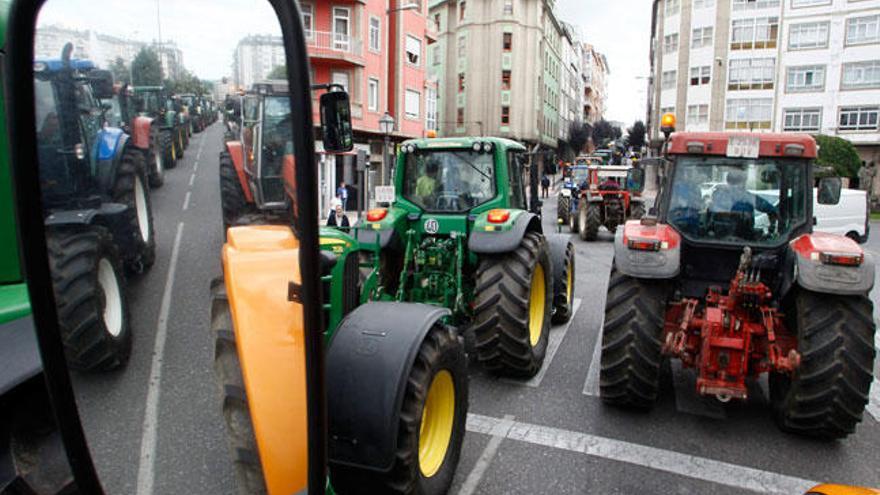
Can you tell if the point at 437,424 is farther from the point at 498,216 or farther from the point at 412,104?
the point at 412,104

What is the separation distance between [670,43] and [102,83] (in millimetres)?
45459

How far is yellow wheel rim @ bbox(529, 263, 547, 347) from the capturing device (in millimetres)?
5918

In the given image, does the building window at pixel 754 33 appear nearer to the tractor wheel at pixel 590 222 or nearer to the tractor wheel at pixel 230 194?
the tractor wheel at pixel 590 222

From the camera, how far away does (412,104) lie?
29.7 m

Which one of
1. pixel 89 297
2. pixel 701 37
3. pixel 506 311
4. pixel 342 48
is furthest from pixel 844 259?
pixel 701 37

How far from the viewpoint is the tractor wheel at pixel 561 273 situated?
22.5 feet

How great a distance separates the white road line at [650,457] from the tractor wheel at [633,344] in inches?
17.3

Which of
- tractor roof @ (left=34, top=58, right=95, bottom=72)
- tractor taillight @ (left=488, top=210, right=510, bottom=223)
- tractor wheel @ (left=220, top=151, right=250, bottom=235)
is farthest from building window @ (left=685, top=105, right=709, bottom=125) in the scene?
tractor roof @ (left=34, top=58, right=95, bottom=72)

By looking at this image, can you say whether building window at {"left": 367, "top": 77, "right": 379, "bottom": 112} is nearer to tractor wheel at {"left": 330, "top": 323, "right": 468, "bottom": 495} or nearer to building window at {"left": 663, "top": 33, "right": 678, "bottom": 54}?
tractor wheel at {"left": 330, "top": 323, "right": 468, "bottom": 495}

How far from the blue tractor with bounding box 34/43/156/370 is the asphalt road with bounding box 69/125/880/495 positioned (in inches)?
2.1

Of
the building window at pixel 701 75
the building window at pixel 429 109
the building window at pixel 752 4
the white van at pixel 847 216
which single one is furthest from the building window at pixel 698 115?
the white van at pixel 847 216

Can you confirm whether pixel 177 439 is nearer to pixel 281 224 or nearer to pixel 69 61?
pixel 281 224

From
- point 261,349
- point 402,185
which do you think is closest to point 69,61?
point 261,349

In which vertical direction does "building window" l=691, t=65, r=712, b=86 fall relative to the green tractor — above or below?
above
